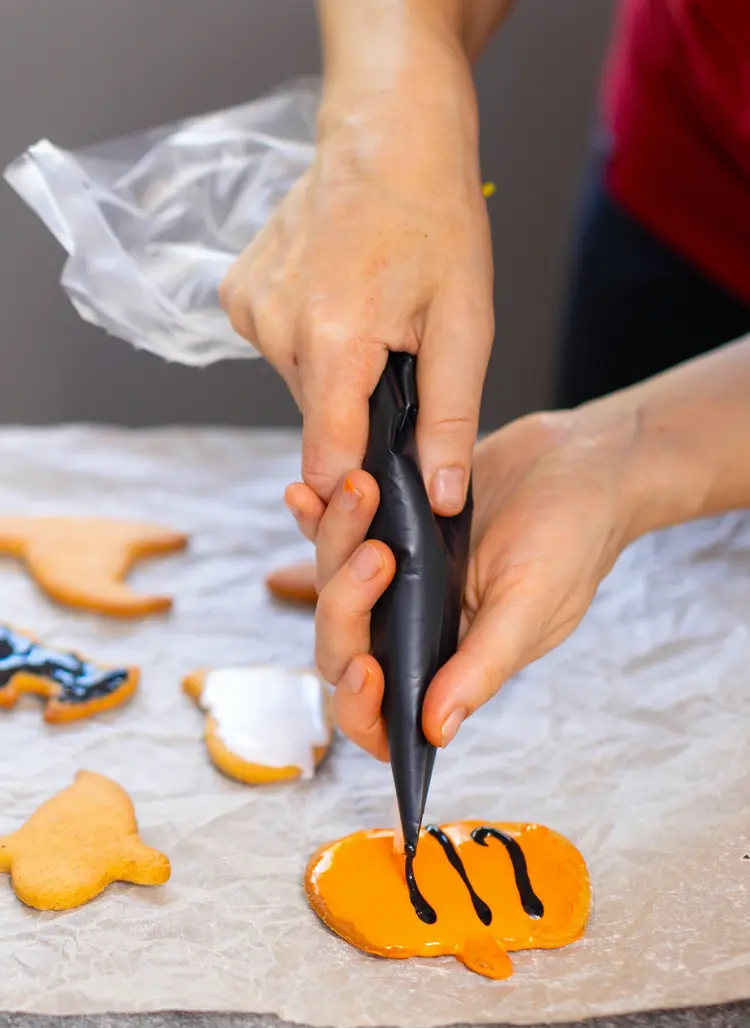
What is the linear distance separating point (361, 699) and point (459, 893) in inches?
5.9

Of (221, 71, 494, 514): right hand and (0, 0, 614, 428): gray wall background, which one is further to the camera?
(0, 0, 614, 428): gray wall background

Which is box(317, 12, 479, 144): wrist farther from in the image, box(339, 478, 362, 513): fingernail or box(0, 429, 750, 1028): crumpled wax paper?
box(0, 429, 750, 1028): crumpled wax paper

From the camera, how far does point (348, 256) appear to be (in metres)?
0.75

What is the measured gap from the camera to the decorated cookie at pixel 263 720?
33.7 inches

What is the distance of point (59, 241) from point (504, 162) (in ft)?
4.32

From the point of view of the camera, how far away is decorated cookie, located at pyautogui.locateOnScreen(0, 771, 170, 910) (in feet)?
2.37

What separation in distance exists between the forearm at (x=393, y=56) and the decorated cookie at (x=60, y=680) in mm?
471

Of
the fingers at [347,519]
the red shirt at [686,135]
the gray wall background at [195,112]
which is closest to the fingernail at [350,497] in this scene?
the fingers at [347,519]

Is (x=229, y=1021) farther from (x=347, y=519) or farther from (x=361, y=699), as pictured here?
Result: (x=347, y=519)

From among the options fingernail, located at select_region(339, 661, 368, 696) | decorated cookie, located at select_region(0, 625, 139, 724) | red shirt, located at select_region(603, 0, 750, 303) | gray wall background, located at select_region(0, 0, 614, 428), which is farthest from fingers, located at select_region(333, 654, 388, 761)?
gray wall background, located at select_region(0, 0, 614, 428)

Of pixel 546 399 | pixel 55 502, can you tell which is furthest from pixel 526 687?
pixel 546 399

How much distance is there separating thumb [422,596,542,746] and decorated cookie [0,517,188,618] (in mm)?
408

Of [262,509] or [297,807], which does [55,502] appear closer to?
[262,509]

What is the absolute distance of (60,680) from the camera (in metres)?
0.93
